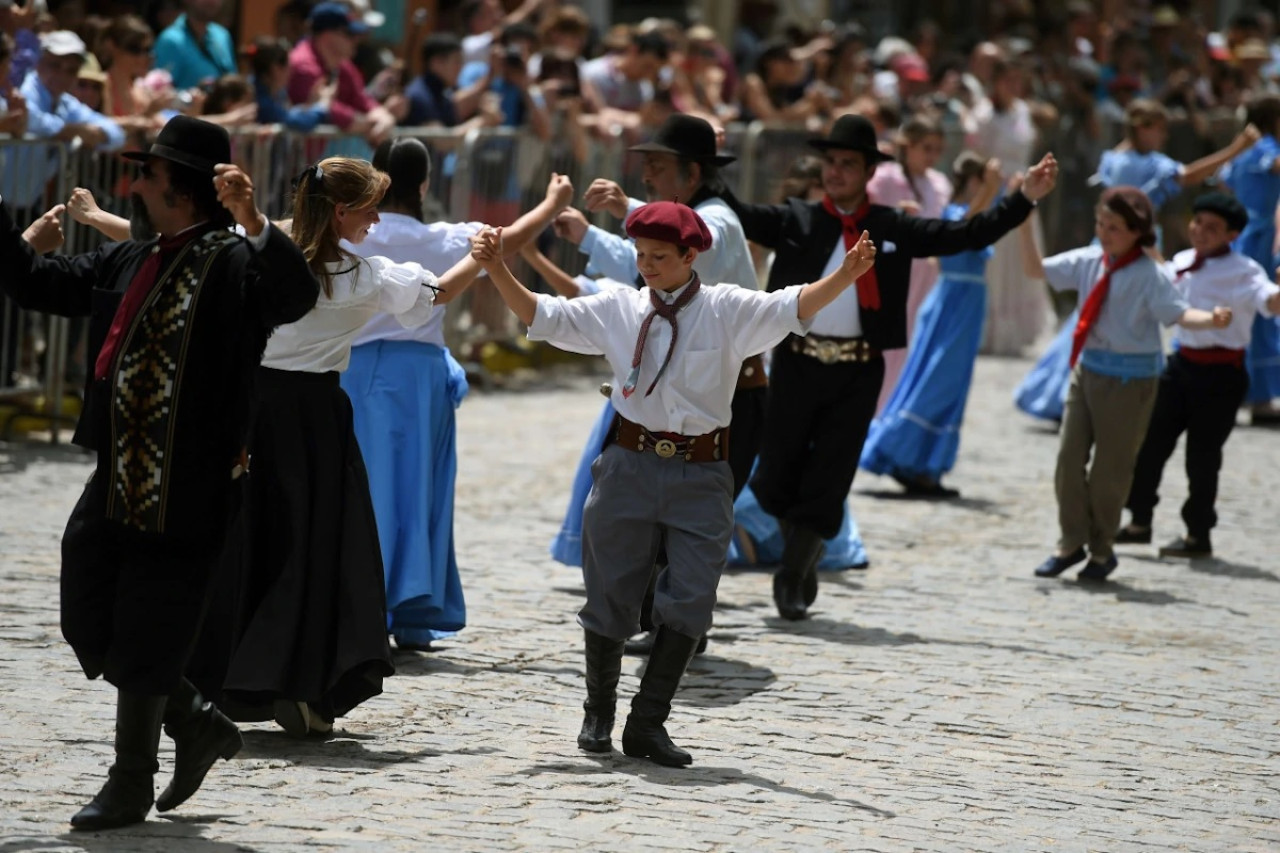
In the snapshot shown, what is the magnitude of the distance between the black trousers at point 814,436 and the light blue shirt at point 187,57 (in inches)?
236

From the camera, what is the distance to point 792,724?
692cm

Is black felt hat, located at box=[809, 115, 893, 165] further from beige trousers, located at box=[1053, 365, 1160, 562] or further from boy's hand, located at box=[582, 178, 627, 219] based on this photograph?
beige trousers, located at box=[1053, 365, 1160, 562]

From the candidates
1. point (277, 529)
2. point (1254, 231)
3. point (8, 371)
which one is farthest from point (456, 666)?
point (1254, 231)

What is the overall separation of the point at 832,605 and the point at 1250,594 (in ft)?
6.79

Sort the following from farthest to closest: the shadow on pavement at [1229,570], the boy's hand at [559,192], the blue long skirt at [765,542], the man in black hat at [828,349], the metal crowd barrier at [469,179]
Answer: the metal crowd barrier at [469,179] → the shadow on pavement at [1229,570] → the blue long skirt at [765,542] → the man in black hat at [828,349] → the boy's hand at [559,192]

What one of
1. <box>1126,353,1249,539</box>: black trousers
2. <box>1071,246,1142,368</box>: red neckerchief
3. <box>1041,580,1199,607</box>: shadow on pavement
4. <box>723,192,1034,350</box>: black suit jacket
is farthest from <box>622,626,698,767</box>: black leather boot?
<box>1126,353,1249,539</box>: black trousers

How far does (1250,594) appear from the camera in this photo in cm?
973

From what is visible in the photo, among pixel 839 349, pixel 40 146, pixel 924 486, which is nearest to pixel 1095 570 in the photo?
pixel 839 349

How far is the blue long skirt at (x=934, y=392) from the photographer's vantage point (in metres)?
12.0

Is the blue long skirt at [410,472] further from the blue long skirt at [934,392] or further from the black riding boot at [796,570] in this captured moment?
the blue long skirt at [934,392]

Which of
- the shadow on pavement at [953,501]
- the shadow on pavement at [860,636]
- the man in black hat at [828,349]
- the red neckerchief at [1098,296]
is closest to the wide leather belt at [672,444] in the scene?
the shadow on pavement at [860,636]

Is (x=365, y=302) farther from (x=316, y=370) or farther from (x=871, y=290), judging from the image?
(x=871, y=290)

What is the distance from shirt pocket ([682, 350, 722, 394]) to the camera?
6.36 meters

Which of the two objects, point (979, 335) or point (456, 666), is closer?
point (456, 666)
